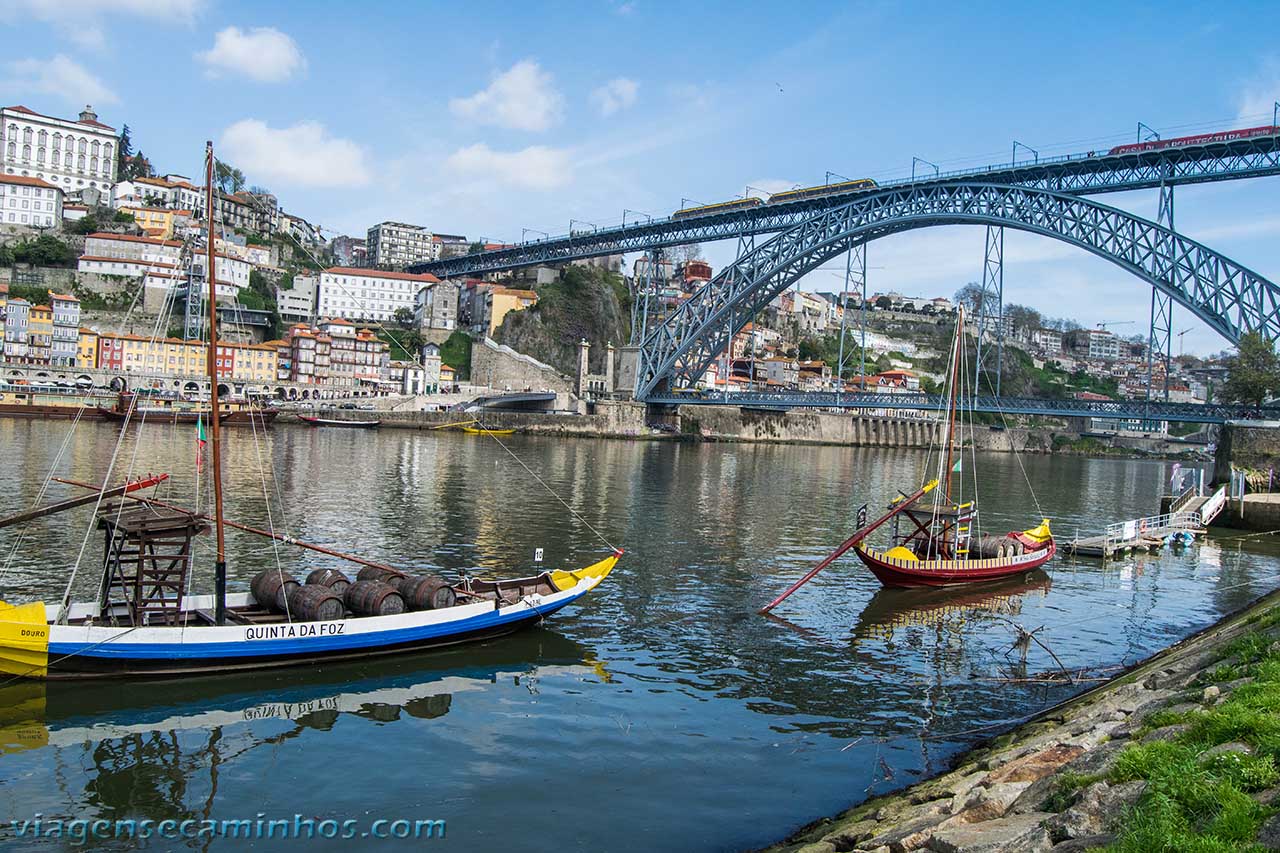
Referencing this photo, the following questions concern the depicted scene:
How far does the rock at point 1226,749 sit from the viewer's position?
641 centimetres

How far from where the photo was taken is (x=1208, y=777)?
19.8 feet

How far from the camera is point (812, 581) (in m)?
22.7

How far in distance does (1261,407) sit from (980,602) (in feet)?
119

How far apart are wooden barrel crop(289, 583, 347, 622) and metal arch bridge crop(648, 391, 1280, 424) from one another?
27100 mm

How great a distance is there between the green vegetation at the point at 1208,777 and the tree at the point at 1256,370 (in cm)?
4739

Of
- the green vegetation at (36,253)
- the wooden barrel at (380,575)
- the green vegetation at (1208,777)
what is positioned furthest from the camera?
the green vegetation at (36,253)

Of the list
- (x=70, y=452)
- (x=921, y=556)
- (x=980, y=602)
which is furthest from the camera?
(x=70, y=452)

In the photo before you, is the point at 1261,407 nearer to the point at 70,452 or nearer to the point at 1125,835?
the point at 1125,835

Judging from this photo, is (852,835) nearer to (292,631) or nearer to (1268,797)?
(1268,797)

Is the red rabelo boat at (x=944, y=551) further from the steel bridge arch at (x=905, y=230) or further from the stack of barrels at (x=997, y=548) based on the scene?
the steel bridge arch at (x=905, y=230)

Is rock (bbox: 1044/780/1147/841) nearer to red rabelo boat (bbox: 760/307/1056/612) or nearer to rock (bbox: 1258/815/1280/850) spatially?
rock (bbox: 1258/815/1280/850)

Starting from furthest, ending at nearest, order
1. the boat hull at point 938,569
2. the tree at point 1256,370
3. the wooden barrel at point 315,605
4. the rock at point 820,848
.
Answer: the tree at point 1256,370, the boat hull at point 938,569, the wooden barrel at point 315,605, the rock at point 820,848

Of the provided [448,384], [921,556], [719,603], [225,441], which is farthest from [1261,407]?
[448,384]

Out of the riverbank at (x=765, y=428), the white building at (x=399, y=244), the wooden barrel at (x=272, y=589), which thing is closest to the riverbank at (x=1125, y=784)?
the wooden barrel at (x=272, y=589)
